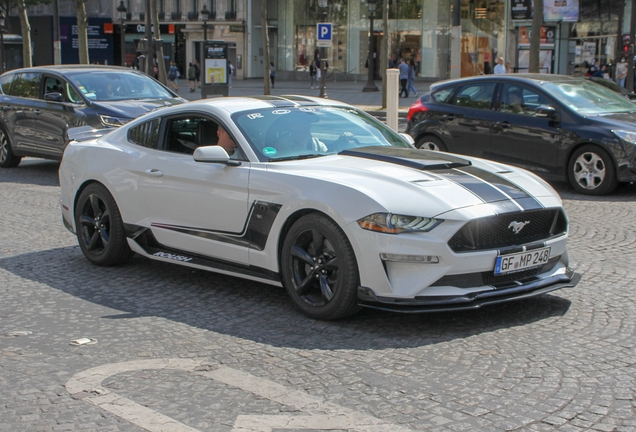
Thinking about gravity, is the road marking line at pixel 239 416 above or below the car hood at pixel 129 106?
below

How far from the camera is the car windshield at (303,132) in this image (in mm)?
6383

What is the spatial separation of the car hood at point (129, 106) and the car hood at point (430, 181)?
7735mm

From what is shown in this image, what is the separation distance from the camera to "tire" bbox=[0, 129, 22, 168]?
50.2 ft

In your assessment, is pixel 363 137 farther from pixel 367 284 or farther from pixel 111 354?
pixel 111 354

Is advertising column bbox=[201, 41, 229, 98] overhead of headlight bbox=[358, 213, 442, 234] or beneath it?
overhead

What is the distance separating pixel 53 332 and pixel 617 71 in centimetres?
3121

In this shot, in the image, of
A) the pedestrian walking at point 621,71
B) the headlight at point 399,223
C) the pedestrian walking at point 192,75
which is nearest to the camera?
the headlight at point 399,223

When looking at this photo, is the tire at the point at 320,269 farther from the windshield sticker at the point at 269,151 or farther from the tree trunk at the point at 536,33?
the tree trunk at the point at 536,33

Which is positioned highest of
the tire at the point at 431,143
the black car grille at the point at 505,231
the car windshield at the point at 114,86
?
the car windshield at the point at 114,86

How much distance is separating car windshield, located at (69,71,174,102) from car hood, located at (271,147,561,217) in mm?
8556

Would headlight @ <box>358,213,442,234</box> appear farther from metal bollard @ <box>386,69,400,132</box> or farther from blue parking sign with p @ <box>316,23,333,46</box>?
blue parking sign with p @ <box>316,23,333,46</box>

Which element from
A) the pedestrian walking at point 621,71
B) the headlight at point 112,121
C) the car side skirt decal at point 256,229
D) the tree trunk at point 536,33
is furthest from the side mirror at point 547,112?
the pedestrian walking at point 621,71

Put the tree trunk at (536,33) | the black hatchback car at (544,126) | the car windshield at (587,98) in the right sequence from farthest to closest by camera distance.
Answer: the tree trunk at (536,33)
the car windshield at (587,98)
the black hatchback car at (544,126)

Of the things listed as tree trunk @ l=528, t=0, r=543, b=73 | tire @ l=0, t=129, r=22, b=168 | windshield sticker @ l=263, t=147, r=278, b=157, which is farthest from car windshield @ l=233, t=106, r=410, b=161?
tree trunk @ l=528, t=0, r=543, b=73
